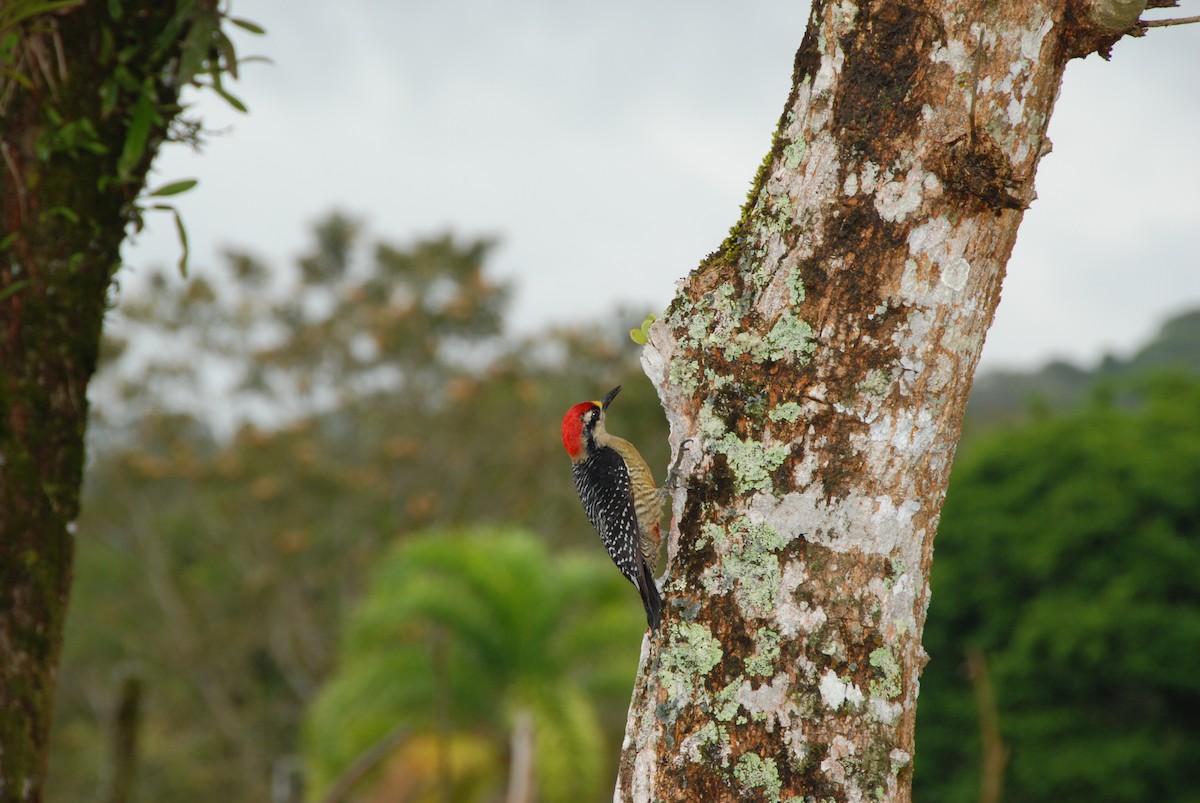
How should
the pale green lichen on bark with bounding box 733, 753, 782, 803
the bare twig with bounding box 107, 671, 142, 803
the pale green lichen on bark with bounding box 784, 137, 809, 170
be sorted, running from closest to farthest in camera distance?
1. the pale green lichen on bark with bounding box 733, 753, 782, 803
2. the pale green lichen on bark with bounding box 784, 137, 809, 170
3. the bare twig with bounding box 107, 671, 142, 803

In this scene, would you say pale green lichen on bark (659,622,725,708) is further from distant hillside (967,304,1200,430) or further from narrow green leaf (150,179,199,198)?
distant hillside (967,304,1200,430)

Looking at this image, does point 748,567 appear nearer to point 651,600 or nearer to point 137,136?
point 651,600

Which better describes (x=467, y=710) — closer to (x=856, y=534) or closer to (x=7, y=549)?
(x=7, y=549)

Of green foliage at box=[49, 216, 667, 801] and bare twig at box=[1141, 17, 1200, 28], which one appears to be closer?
bare twig at box=[1141, 17, 1200, 28]

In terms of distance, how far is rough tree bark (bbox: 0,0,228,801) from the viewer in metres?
2.17

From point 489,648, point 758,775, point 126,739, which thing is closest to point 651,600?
point 758,775

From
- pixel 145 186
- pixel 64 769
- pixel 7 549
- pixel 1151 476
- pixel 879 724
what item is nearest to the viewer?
pixel 879 724

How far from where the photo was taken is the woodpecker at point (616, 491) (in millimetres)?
2955

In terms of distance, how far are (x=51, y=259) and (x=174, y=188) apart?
12.7 inches

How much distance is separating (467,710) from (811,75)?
8364 millimetres

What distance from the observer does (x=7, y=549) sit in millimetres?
2156

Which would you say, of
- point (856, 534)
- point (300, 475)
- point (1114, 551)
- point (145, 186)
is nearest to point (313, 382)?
point (300, 475)

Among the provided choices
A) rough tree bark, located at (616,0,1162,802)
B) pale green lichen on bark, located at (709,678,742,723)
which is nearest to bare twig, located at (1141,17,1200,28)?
rough tree bark, located at (616,0,1162,802)

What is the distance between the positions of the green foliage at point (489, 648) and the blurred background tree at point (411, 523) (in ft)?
22.8
